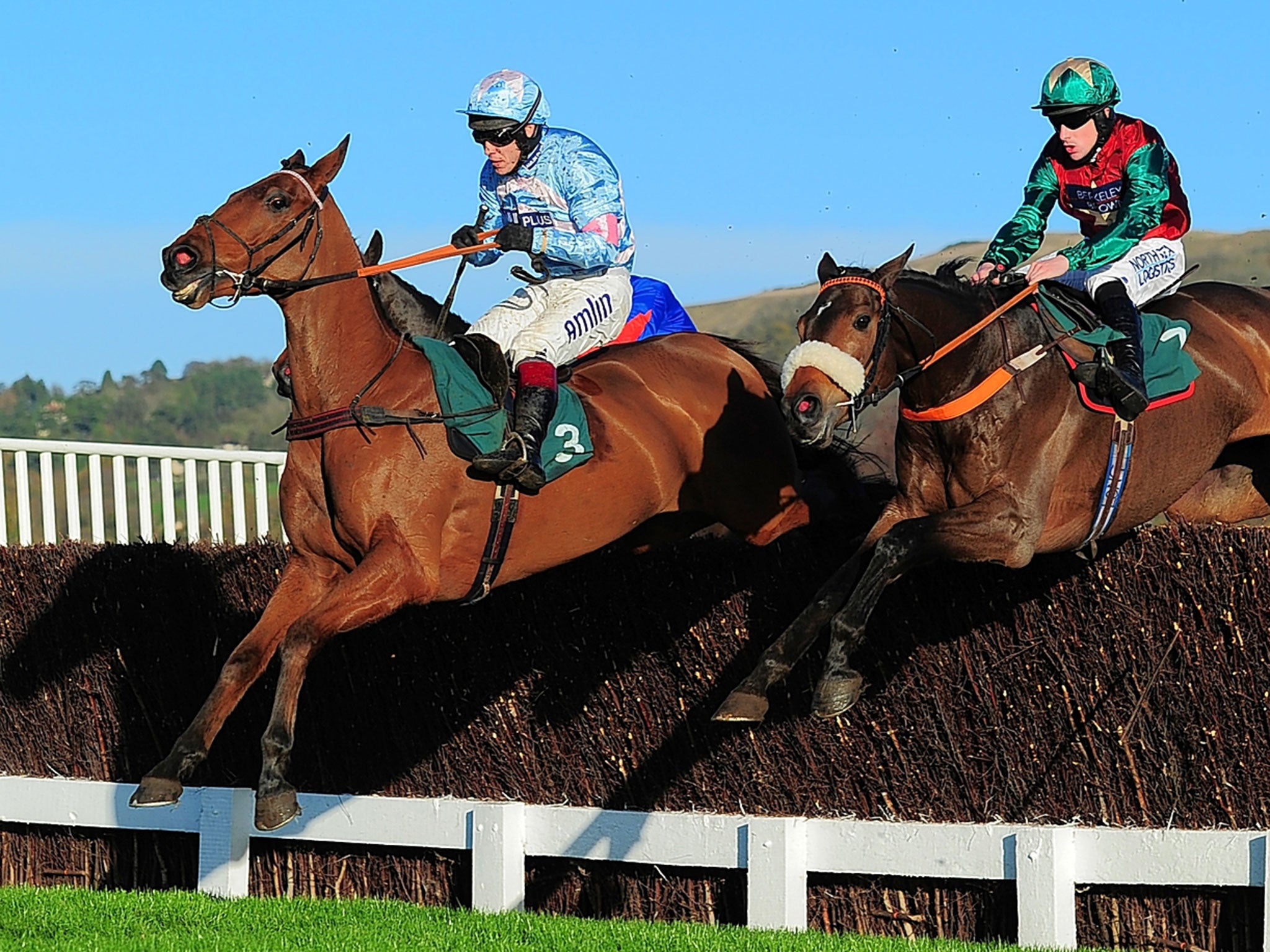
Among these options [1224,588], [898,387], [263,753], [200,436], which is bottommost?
[263,753]

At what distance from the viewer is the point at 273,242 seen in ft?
19.8

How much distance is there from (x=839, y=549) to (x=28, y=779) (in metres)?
4.09

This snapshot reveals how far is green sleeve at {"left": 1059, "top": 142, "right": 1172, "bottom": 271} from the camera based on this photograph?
244 inches

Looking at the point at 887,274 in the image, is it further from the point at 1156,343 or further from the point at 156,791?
the point at 156,791

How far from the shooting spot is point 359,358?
20.7ft

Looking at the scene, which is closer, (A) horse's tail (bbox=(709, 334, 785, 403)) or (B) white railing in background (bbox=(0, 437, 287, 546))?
(A) horse's tail (bbox=(709, 334, 785, 403))

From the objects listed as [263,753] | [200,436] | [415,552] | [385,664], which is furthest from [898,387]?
[200,436]

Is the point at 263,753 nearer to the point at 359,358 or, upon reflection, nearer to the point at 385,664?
the point at 359,358

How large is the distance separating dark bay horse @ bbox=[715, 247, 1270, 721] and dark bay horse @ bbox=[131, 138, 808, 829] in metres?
1.13

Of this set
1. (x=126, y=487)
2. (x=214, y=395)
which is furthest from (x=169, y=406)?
(x=126, y=487)

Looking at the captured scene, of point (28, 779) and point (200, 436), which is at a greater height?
point (200, 436)

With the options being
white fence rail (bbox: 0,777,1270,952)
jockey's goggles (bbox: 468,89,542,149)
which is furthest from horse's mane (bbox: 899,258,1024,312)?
white fence rail (bbox: 0,777,1270,952)

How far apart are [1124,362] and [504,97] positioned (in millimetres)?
2317

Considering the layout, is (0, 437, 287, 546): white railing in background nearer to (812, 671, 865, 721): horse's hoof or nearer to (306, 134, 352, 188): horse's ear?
(306, 134, 352, 188): horse's ear
